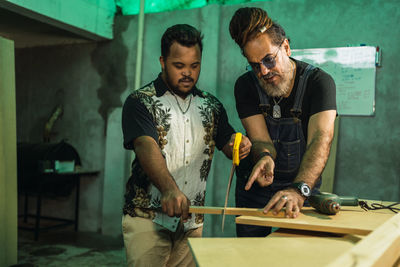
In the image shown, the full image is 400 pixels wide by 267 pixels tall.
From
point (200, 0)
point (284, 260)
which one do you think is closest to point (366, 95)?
point (200, 0)

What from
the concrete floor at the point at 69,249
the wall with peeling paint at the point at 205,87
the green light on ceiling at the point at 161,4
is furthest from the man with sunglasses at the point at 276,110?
the green light on ceiling at the point at 161,4

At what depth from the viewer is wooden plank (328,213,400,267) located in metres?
0.80

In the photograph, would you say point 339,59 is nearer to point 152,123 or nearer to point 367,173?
point 367,173

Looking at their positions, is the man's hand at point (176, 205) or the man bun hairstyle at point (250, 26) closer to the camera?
the man's hand at point (176, 205)

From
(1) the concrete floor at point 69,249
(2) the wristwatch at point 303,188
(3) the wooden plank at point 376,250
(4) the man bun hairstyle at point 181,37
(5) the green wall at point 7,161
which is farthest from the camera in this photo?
(1) the concrete floor at point 69,249

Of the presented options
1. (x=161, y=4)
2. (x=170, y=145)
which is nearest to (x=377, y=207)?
(x=170, y=145)

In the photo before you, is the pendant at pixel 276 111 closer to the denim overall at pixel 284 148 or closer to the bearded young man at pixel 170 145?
the denim overall at pixel 284 148

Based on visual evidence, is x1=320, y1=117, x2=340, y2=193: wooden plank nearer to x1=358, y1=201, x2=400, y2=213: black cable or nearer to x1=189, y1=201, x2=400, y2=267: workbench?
x1=358, y1=201, x2=400, y2=213: black cable

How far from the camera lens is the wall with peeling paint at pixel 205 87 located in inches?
155

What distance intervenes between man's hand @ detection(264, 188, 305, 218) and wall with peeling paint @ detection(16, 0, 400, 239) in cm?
282

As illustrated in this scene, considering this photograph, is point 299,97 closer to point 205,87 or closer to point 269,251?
point 269,251

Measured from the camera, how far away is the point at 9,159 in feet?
12.9

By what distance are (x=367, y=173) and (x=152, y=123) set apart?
→ 296 cm

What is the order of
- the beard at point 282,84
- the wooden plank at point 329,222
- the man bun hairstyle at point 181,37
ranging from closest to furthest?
the wooden plank at point 329,222 < the man bun hairstyle at point 181,37 < the beard at point 282,84
